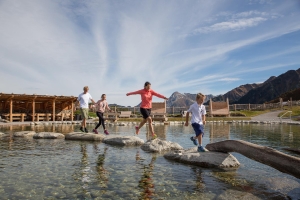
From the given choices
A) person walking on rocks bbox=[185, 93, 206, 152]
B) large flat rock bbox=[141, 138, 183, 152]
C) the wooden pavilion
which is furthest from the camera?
the wooden pavilion

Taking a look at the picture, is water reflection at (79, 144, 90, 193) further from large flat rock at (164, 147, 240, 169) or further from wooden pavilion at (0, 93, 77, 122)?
wooden pavilion at (0, 93, 77, 122)

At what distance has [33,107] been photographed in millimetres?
32750

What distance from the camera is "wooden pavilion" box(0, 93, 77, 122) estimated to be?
31616 millimetres

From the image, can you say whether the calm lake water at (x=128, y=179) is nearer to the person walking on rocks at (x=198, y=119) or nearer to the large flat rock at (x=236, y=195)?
the large flat rock at (x=236, y=195)

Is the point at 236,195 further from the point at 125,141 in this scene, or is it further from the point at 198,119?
the point at 125,141

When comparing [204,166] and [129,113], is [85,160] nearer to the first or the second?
[204,166]

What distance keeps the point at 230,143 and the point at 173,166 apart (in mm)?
1780

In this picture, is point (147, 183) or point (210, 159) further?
point (210, 159)

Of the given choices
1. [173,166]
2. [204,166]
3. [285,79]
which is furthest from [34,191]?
[285,79]

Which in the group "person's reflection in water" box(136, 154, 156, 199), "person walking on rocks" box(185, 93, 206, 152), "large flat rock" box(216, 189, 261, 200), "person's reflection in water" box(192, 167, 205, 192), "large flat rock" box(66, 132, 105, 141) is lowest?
"large flat rock" box(216, 189, 261, 200)

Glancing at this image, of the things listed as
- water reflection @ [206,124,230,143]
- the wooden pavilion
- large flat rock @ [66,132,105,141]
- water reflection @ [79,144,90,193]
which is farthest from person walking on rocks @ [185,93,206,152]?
the wooden pavilion

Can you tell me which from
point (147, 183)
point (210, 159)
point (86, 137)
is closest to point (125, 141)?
point (86, 137)

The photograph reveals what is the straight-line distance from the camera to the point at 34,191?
479 centimetres

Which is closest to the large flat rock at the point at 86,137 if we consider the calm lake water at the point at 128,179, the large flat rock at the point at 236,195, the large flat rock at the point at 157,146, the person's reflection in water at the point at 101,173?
the large flat rock at the point at 157,146
